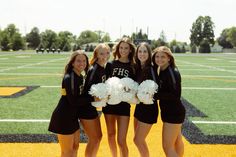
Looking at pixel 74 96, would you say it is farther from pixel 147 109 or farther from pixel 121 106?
pixel 147 109

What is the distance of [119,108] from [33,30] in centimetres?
11784

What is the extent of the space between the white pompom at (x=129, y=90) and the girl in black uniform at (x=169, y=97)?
325 millimetres

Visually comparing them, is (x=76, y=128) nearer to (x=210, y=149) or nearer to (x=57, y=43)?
(x=210, y=149)

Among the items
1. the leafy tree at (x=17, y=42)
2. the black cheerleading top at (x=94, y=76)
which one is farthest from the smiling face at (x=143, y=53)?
the leafy tree at (x=17, y=42)

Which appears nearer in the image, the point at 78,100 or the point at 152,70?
the point at 78,100

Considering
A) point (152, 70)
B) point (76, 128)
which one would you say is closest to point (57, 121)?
point (76, 128)

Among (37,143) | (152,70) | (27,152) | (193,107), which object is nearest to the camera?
(152,70)

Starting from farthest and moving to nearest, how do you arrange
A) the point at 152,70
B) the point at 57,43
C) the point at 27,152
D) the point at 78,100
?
the point at 57,43, the point at 27,152, the point at 152,70, the point at 78,100

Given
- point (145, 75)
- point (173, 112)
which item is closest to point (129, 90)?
point (145, 75)

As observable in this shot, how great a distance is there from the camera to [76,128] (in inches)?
164

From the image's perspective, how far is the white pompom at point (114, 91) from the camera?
13.6 feet

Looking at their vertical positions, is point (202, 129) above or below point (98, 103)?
below

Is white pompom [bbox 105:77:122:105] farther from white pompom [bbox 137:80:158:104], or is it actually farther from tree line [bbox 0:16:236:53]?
tree line [bbox 0:16:236:53]

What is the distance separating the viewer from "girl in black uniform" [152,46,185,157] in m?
4.11
